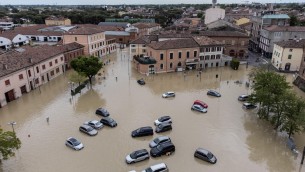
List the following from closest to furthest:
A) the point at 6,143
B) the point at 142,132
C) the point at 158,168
→ the point at 6,143, the point at 158,168, the point at 142,132

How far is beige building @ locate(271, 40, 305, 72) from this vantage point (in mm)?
49562

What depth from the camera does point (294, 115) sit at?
981 inches

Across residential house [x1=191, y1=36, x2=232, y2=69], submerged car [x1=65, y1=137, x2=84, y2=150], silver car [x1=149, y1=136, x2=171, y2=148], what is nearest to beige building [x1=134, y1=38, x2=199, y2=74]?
residential house [x1=191, y1=36, x2=232, y2=69]

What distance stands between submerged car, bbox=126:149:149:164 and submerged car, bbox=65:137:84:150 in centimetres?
549

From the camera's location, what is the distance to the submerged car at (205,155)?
912 inches

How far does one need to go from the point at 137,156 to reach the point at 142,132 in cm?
449

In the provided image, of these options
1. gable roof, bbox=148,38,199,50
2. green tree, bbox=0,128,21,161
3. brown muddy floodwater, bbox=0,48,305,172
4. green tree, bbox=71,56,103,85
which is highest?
gable roof, bbox=148,38,199,50

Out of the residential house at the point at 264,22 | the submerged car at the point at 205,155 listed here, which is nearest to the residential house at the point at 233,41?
the residential house at the point at 264,22

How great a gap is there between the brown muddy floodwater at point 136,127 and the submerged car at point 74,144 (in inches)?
18.0

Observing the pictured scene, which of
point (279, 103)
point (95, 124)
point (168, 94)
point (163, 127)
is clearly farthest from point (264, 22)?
point (95, 124)

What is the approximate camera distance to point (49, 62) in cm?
4603

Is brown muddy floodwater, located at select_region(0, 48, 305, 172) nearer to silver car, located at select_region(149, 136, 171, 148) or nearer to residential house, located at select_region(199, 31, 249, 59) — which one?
silver car, located at select_region(149, 136, 171, 148)

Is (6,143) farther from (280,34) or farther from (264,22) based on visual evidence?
(264,22)

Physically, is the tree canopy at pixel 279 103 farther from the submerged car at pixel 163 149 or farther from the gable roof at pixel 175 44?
the gable roof at pixel 175 44
